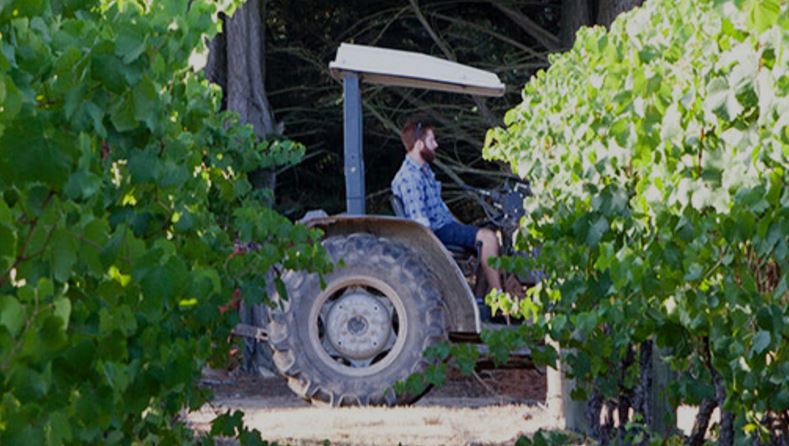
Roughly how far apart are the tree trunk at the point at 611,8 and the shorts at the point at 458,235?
4339 mm

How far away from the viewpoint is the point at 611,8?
1359cm

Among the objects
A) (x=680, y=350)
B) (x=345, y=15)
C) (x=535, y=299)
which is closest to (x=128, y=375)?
(x=680, y=350)

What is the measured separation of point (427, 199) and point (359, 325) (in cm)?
79

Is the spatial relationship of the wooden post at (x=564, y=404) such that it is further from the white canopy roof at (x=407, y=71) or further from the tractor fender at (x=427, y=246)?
the white canopy roof at (x=407, y=71)

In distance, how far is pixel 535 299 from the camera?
19.2 ft

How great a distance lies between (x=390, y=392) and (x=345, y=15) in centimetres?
799

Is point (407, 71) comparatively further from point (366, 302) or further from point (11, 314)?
point (11, 314)

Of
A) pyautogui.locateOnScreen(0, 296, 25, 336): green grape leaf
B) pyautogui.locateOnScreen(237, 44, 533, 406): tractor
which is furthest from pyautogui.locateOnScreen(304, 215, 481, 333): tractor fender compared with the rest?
pyautogui.locateOnScreen(0, 296, 25, 336): green grape leaf

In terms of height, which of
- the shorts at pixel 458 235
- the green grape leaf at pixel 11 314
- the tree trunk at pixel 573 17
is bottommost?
the green grape leaf at pixel 11 314

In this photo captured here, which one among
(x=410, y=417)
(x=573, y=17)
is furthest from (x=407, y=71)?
(x=573, y=17)

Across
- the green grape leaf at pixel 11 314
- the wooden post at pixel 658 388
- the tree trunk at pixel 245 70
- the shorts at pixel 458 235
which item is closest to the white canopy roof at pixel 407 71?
the shorts at pixel 458 235

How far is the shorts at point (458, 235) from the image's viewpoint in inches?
365

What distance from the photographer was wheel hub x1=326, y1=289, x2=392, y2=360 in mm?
9172

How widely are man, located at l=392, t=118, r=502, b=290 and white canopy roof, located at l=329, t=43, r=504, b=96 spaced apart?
0.81 ft
